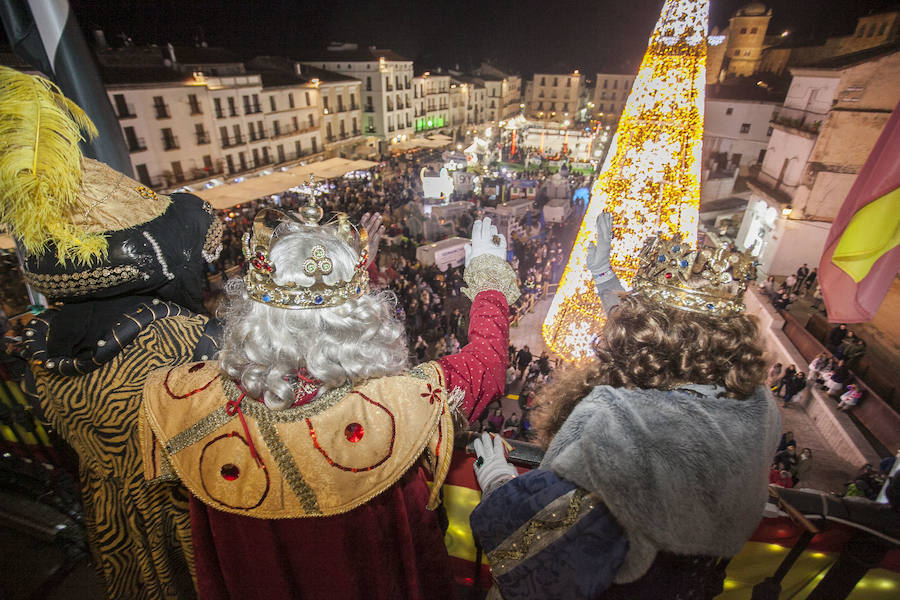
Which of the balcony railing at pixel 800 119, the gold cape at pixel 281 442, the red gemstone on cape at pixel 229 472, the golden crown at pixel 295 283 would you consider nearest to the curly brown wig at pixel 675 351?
the gold cape at pixel 281 442

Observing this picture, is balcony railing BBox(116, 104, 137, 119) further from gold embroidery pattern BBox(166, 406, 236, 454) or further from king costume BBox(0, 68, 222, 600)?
gold embroidery pattern BBox(166, 406, 236, 454)

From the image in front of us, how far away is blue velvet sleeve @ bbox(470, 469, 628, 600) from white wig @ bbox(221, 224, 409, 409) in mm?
662

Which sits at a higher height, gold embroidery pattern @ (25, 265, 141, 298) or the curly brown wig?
gold embroidery pattern @ (25, 265, 141, 298)

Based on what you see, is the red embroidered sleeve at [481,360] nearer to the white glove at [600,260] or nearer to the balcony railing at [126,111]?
the white glove at [600,260]

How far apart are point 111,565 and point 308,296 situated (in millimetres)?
1913

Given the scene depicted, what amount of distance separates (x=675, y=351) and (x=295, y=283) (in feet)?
4.52

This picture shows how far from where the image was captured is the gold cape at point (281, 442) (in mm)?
1362

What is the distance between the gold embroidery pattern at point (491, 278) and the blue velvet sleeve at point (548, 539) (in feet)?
3.26

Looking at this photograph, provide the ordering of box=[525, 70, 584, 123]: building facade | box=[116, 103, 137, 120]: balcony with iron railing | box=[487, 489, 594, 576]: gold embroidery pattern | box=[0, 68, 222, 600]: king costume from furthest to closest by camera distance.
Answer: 1. box=[525, 70, 584, 123]: building facade
2. box=[116, 103, 137, 120]: balcony with iron railing
3. box=[0, 68, 222, 600]: king costume
4. box=[487, 489, 594, 576]: gold embroidery pattern

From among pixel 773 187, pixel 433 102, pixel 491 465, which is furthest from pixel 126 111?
pixel 433 102

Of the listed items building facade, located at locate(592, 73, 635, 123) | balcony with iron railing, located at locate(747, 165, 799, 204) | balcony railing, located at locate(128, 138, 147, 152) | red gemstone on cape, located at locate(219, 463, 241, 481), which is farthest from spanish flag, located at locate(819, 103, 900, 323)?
building facade, located at locate(592, 73, 635, 123)

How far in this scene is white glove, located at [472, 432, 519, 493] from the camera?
5.70 ft

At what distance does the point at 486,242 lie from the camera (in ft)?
8.11

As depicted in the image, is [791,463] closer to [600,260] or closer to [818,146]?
[600,260]
